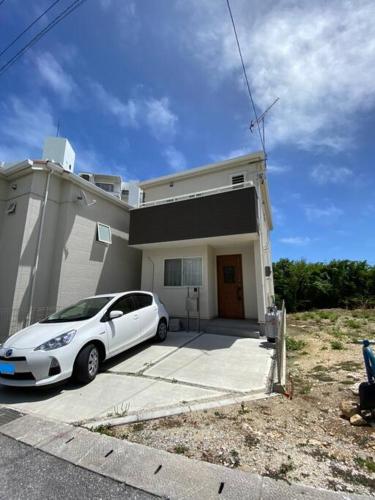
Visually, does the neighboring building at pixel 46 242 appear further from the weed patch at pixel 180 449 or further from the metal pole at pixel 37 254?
the weed patch at pixel 180 449

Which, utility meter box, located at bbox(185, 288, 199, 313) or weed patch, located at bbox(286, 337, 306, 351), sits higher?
utility meter box, located at bbox(185, 288, 199, 313)

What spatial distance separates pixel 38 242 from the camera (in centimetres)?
760

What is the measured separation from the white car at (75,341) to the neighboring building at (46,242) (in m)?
2.58

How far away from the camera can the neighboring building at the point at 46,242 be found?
7230 mm

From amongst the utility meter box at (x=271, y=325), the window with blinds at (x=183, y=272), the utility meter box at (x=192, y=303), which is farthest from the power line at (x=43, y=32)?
the utility meter box at (x=271, y=325)

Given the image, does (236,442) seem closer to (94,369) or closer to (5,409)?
(94,369)

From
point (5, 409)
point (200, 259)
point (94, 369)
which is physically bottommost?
point (5, 409)

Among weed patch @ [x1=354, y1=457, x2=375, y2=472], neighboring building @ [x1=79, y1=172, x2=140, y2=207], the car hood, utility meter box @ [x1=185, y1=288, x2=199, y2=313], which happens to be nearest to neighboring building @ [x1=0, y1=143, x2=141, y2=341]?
the car hood

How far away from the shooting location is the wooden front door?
31.1 ft

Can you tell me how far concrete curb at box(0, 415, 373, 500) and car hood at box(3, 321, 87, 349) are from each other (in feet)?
4.46

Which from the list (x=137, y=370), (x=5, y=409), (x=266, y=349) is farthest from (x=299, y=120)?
(x=5, y=409)

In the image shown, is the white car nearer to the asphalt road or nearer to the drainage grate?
the drainage grate

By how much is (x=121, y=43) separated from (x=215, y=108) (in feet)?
10.0

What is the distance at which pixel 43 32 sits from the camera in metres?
5.12
